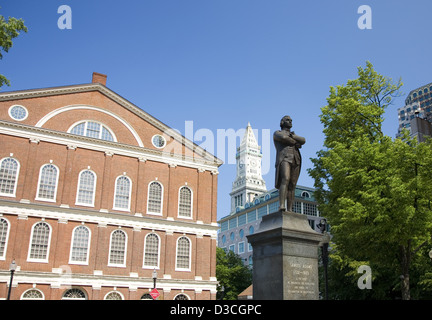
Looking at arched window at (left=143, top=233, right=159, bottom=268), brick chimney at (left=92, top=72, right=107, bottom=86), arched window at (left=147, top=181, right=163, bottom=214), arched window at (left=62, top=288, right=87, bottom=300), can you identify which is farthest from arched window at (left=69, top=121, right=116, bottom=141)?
arched window at (left=62, top=288, right=87, bottom=300)

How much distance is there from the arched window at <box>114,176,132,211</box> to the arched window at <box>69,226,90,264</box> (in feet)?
11.2

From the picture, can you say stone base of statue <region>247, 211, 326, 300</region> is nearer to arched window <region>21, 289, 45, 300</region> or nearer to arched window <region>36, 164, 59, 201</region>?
arched window <region>21, 289, 45, 300</region>

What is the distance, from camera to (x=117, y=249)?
3528 cm

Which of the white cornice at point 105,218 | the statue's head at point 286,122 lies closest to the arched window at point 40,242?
the white cornice at point 105,218

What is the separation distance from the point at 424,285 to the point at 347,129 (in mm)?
11141

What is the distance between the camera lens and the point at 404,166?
816 inches

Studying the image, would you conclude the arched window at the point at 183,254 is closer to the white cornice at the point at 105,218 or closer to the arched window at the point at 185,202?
the white cornice at the point at 105,218

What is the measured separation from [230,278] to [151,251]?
107ft

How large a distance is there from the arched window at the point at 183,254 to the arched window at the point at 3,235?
45.4 feet

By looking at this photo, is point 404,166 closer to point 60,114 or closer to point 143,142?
point 143,142

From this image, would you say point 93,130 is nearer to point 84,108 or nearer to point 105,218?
point 84,108

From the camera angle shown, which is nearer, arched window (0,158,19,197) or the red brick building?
the red brick building

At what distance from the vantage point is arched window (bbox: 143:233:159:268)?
1426 inches
